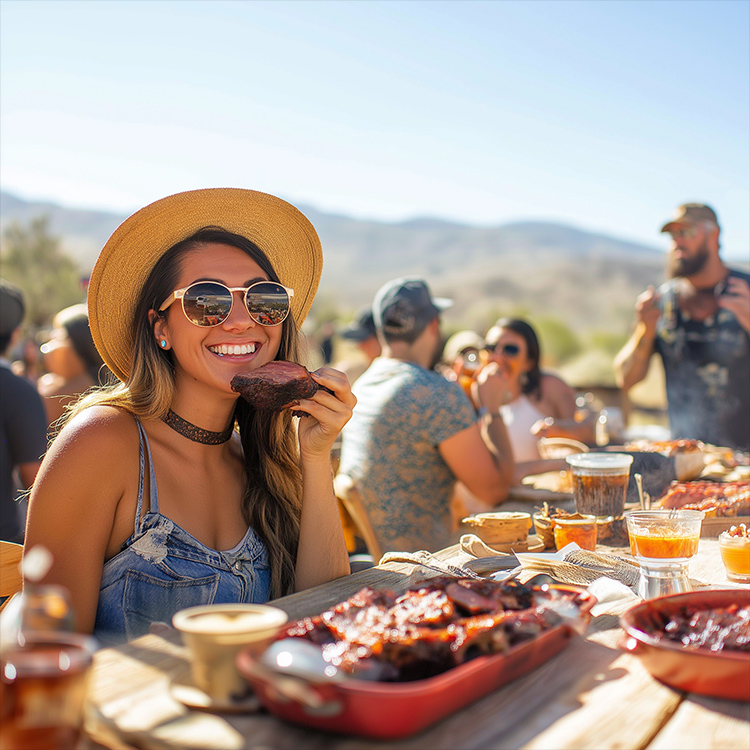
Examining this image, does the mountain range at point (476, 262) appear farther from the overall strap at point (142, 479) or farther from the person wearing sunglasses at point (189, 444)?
the overall strap at point (142, 479)

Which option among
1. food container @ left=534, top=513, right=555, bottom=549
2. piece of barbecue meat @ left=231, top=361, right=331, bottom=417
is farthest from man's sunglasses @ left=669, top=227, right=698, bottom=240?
piece of barbecue meat @ left=231, top=361, right=331, bottom=417

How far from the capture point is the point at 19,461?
4.37 m

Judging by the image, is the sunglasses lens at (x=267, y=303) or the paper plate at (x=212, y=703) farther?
the sunglasses lens at (x=267, y=303)

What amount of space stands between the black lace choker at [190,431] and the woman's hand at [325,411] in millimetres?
397

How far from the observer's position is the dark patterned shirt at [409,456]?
14.4 feet

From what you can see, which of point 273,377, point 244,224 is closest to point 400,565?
point 273,377

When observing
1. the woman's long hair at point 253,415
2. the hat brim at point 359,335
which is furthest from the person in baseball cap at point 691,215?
the woman's long hair at point 253,415

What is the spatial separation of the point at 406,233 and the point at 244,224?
166072mm

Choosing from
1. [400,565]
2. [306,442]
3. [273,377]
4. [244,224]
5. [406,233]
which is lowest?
[400,565]

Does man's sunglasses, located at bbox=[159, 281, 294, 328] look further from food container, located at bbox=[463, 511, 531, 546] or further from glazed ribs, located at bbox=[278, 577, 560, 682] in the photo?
glazed ribs, located at bbox=[278, 577, 560, 682]

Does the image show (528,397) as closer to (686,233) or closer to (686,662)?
(686,233)

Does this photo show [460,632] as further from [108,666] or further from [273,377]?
[273,377]

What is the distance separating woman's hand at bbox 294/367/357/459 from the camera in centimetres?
268

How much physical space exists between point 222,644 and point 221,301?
1610mm
